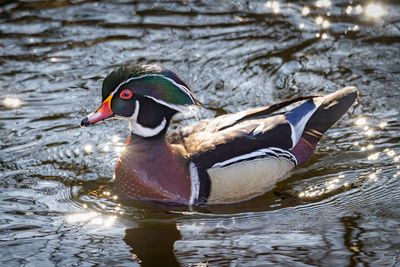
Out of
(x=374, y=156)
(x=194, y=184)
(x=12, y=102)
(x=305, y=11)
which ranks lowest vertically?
(x=194, y=184)

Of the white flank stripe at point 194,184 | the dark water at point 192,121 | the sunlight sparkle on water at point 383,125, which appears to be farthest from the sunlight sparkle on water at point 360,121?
the white flank stripe at point 194,184

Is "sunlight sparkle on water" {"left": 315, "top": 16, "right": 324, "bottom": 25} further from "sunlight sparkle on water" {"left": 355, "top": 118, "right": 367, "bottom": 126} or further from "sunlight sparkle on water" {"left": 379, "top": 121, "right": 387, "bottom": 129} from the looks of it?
"sunlight sparkle on water" {"left": 379, "top": 121, "right": 387, "bottom": 129}

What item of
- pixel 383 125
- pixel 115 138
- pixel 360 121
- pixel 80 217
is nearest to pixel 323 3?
pixel 360 121

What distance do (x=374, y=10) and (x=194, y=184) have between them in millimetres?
4097

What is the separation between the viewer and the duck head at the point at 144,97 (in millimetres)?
6742

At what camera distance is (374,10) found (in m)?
10.0

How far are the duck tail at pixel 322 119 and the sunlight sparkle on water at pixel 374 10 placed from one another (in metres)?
2.57

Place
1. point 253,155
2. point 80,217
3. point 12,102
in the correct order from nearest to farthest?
point 80,217
point 253,155
point 12,102

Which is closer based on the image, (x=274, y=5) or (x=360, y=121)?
(x=360, y=121)

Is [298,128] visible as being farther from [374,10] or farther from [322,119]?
[374,10]

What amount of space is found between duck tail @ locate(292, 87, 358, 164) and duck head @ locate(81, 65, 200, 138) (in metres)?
1.00

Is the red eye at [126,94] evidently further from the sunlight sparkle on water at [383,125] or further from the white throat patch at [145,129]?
the sunlight sparkle on water at [383,125]

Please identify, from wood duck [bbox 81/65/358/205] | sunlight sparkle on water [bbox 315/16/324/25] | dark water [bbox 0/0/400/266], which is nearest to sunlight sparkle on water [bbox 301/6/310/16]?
dark water [bbox 0/0/400/266]

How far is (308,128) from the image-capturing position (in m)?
7.42
